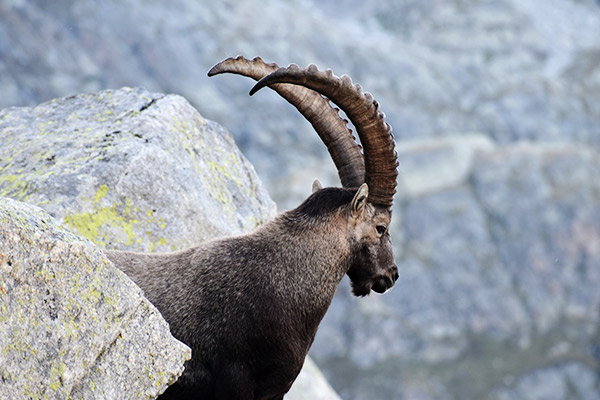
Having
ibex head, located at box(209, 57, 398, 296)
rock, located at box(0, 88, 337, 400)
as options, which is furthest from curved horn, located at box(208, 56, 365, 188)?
rock, located at box(0, 88, 337, 400)

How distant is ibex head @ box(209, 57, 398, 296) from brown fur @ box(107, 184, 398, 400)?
2 cm

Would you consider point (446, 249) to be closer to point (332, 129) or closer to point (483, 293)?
point (483, 293)

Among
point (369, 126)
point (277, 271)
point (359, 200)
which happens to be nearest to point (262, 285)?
point (277, 271)

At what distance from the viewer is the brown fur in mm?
7656

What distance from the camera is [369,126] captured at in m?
8.82

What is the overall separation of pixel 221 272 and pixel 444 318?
174m

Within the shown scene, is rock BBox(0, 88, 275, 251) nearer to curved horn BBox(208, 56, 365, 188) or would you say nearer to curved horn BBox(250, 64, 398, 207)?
curved horn BBox(208, 56, 365, 188)

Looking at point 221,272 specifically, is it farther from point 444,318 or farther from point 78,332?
point 444,318

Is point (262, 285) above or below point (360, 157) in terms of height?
below

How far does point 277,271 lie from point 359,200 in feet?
4.11

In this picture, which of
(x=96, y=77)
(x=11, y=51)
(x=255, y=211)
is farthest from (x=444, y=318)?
(x=255, y=211)

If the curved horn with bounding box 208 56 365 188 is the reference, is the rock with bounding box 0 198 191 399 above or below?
below

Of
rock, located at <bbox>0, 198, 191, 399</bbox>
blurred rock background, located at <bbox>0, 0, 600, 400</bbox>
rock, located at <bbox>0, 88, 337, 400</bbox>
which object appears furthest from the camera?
blurred rock background, located at <bbox>0, 0, 600, 400</bbox>

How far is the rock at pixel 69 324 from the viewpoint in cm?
549
